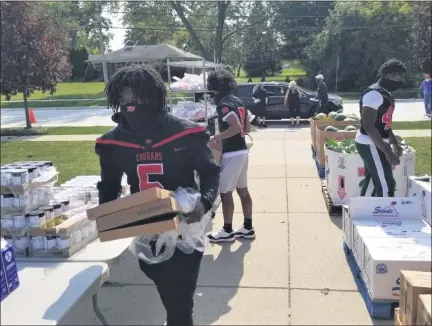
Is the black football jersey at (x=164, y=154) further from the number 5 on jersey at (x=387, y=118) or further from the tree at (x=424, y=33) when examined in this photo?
the tree at (x=424, y=33)

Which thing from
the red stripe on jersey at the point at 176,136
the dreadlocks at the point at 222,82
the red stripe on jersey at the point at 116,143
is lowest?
the red stripe on jersey at the point at 116,143

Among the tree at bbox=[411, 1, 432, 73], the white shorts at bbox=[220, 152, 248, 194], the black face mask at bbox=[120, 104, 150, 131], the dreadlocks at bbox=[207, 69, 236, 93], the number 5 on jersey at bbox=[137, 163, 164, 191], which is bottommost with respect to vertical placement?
the white shorts at bbox=[220, 152, 248, 194]

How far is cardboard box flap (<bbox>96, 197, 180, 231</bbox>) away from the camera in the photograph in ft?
6.06

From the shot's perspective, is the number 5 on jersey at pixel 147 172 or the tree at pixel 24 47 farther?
the number 5 on jersey at pixel 147 172

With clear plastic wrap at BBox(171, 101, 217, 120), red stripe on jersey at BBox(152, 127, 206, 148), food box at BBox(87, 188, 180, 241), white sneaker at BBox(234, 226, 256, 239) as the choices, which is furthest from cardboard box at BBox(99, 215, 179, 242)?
clear plastic wrap at BBox(171, 101, 217, 120)

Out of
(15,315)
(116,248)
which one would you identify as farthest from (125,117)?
(116,248)

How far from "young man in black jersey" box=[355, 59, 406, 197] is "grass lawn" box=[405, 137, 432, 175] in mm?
3117

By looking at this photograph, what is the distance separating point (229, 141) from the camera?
425 cm

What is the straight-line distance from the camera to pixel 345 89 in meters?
26.4

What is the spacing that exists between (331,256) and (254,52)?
114 feet

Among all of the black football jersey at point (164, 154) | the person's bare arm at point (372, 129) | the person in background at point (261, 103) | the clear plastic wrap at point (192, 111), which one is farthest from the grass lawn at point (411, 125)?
the black football jersey at point (164, 154)

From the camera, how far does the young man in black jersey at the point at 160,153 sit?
2.02 metres

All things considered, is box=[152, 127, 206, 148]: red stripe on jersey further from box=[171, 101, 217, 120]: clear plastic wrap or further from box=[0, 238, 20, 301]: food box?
box=[171, 101, 217, 120]: clear plastic wrap

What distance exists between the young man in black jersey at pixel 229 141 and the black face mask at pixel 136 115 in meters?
2.01
